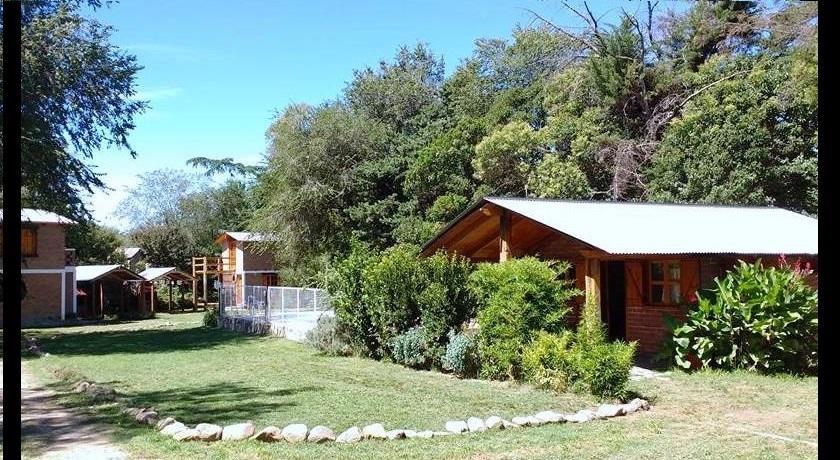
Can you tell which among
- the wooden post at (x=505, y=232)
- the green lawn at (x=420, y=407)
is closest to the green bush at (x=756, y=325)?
the green lawn at (x=420, y=407)

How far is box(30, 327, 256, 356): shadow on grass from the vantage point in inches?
781

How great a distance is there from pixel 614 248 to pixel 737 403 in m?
3.60

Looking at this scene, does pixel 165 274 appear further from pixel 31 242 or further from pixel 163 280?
pixel 31 242

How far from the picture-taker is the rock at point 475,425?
7941 mm

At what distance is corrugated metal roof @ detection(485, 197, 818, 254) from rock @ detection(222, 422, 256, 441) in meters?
7.03

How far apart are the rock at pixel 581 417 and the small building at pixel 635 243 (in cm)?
404

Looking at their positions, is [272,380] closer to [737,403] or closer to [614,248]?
[614,248]

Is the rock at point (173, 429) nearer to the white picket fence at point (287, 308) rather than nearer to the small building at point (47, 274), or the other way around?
the white picket fence at point (287, 308)

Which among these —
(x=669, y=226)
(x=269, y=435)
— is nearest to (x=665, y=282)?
(x=669, y=226)

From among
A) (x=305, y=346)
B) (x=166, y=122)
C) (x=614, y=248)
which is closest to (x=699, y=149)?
(x=614, y=248)

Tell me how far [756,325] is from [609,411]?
434 centimetres

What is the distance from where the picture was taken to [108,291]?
141ft

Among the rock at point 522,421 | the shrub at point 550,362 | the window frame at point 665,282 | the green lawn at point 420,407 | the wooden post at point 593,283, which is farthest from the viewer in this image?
the window frame at point 665,282

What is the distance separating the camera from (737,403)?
30.8 feet
